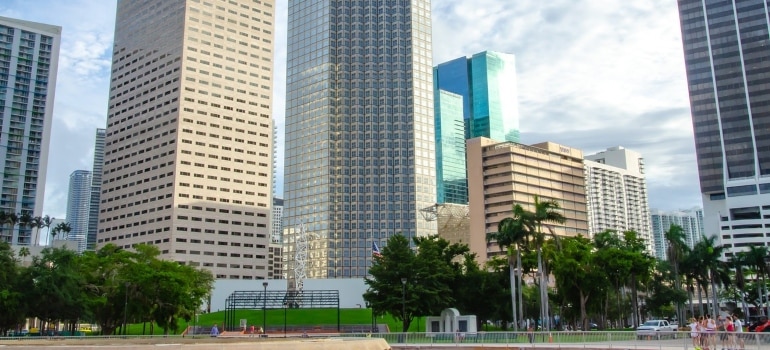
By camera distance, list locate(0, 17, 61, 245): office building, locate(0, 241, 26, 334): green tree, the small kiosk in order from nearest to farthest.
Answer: the small kiosk, locate(0, 241, 26, 334): green tree, locate(0, 17, 61, 245): office building

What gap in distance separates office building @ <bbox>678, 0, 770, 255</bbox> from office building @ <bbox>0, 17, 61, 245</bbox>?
551 ft

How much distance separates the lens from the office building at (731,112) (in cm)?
16138

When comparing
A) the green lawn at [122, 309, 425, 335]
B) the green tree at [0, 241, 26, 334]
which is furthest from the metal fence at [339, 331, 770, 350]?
the green lawn at [122, 309, 425, 335]

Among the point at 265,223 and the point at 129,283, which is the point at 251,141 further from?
the point at 129,283

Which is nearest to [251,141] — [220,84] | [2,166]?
[220,84]

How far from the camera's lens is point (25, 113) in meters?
170

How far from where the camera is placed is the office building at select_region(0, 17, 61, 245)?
541 feet

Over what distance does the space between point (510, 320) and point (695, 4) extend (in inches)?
5176

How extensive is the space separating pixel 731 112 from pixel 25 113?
587ft

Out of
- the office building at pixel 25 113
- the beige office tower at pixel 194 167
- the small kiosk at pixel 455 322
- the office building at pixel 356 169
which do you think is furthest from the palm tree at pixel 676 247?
the office building at pixel 25 113

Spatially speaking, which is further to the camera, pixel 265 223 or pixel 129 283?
pixel 265 223

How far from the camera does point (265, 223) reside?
197 metres

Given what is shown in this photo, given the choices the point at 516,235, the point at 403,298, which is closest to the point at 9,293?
the point at 403,298

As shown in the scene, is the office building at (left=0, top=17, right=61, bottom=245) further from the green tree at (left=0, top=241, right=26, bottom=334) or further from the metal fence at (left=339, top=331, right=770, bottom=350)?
the metal fence at (left=339, top=331, right=770, bottom=350)
